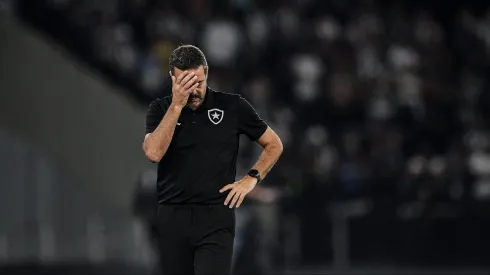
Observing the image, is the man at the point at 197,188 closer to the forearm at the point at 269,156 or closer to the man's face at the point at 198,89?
the man's face at the point at 198,89

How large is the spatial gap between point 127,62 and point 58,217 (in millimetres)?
3042

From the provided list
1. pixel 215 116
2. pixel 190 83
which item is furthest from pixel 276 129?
pixel 190 83

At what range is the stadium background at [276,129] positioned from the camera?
51.7 ft

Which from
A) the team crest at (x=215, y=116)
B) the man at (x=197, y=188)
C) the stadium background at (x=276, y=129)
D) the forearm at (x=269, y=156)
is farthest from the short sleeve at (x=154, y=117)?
the stadium background at (x=276, y=129)

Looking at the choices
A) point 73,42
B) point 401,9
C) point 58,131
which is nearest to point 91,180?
point 58,131

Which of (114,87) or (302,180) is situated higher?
(114,87)

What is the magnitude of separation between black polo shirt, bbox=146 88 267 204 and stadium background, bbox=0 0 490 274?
6.92 m

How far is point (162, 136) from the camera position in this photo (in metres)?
7.00

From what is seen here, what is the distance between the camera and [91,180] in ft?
54.4

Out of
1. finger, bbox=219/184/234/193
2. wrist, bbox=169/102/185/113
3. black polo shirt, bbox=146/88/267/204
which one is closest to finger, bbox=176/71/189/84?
wrist, bbox=169/102/185/113

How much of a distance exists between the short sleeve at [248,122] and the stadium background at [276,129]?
6.81 metres

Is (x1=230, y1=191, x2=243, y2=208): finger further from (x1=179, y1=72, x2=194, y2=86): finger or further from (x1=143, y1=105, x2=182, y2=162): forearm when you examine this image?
(x1=179, y1=72, x2=194, y2=86): finger

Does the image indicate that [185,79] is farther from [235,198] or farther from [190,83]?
[235,198]

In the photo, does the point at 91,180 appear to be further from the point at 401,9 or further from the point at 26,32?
the point at 401,9
